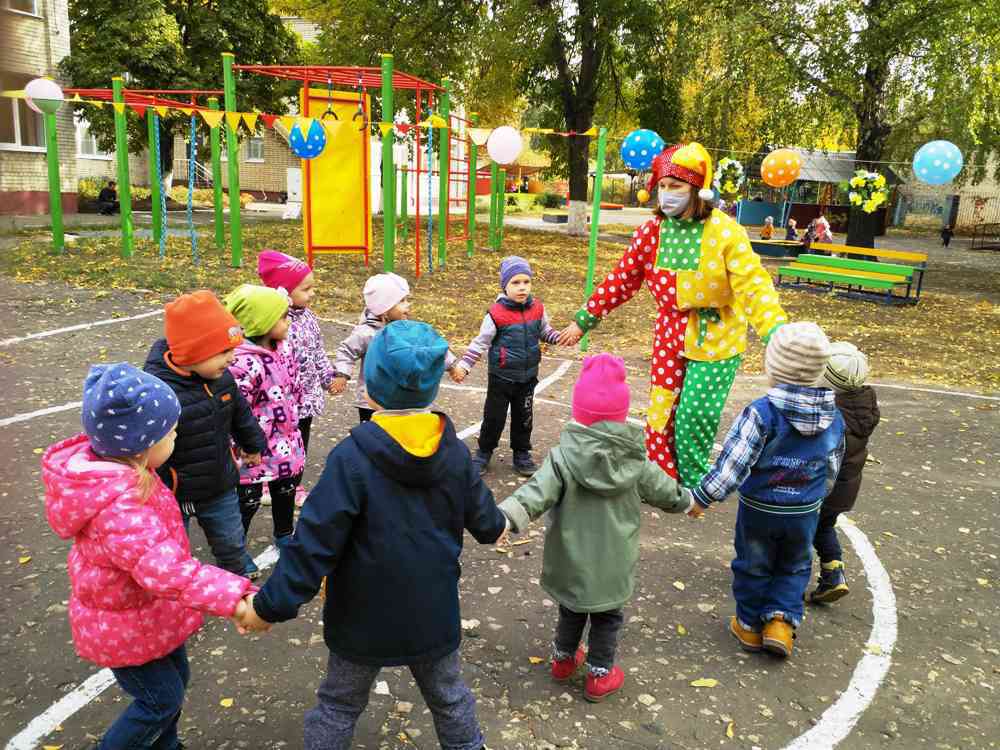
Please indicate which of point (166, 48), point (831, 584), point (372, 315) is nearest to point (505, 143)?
point (372, 315)

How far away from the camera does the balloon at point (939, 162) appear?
10977 mm

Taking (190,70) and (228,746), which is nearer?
(228,746)

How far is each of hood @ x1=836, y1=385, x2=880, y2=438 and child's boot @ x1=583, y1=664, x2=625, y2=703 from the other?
1.76 m

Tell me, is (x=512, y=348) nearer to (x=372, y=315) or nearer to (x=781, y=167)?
(x=372, y=315)

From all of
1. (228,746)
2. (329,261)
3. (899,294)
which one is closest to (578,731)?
(228,746)

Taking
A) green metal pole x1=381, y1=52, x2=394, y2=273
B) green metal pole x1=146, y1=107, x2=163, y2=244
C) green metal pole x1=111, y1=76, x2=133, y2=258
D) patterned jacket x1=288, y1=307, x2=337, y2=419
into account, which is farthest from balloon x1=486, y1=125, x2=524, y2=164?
patterned jacket x1=288, y1=307, x2=337, y2=419

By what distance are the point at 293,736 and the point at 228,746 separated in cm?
23

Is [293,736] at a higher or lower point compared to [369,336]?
lower

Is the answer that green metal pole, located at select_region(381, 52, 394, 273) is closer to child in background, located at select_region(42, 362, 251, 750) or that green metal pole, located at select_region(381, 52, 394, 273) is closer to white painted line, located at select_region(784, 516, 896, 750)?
white painted line, located at select_region(784, 516, 896, 750)

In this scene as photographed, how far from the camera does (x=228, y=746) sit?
9.62 ft

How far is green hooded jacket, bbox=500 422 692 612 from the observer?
10.1ft

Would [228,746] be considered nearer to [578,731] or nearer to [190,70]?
[578,731]

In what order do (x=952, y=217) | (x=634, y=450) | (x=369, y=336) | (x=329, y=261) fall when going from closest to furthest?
(x=634, y=450) < (x=369, y=336) < (x=329, y=261) < (x=952, y=217)

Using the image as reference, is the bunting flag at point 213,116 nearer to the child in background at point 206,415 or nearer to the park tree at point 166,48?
the child in background at point 206,415
